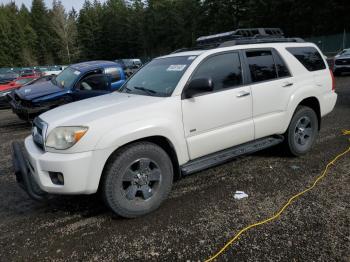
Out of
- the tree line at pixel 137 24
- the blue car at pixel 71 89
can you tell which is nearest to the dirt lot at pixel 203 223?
the blue car at pixel 71 89

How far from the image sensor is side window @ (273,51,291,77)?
15.7 ft

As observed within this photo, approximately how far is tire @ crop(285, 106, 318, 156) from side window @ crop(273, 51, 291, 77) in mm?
A: 640

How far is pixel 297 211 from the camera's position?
140 inches

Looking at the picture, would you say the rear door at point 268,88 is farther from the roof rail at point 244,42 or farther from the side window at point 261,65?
the roof rail at point 244,42

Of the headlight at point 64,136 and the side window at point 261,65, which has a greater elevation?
the side window at point 261,65

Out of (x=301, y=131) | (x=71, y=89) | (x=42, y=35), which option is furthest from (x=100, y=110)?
(x=42, y=35)

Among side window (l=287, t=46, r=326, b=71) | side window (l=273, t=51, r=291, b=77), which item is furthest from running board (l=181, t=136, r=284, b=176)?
side window (l=287, t=46, r=326, b=71)

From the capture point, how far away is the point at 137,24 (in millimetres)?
71812

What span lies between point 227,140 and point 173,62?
49.7 inches

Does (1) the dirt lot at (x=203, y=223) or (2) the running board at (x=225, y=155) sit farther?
(2) the running board at (x=225, y=155)

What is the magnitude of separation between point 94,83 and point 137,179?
218 inches

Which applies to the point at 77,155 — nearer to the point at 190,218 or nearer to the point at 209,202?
the point at 190,218

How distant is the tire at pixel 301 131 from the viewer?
5.03m

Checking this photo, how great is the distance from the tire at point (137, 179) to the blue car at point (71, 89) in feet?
15.8
